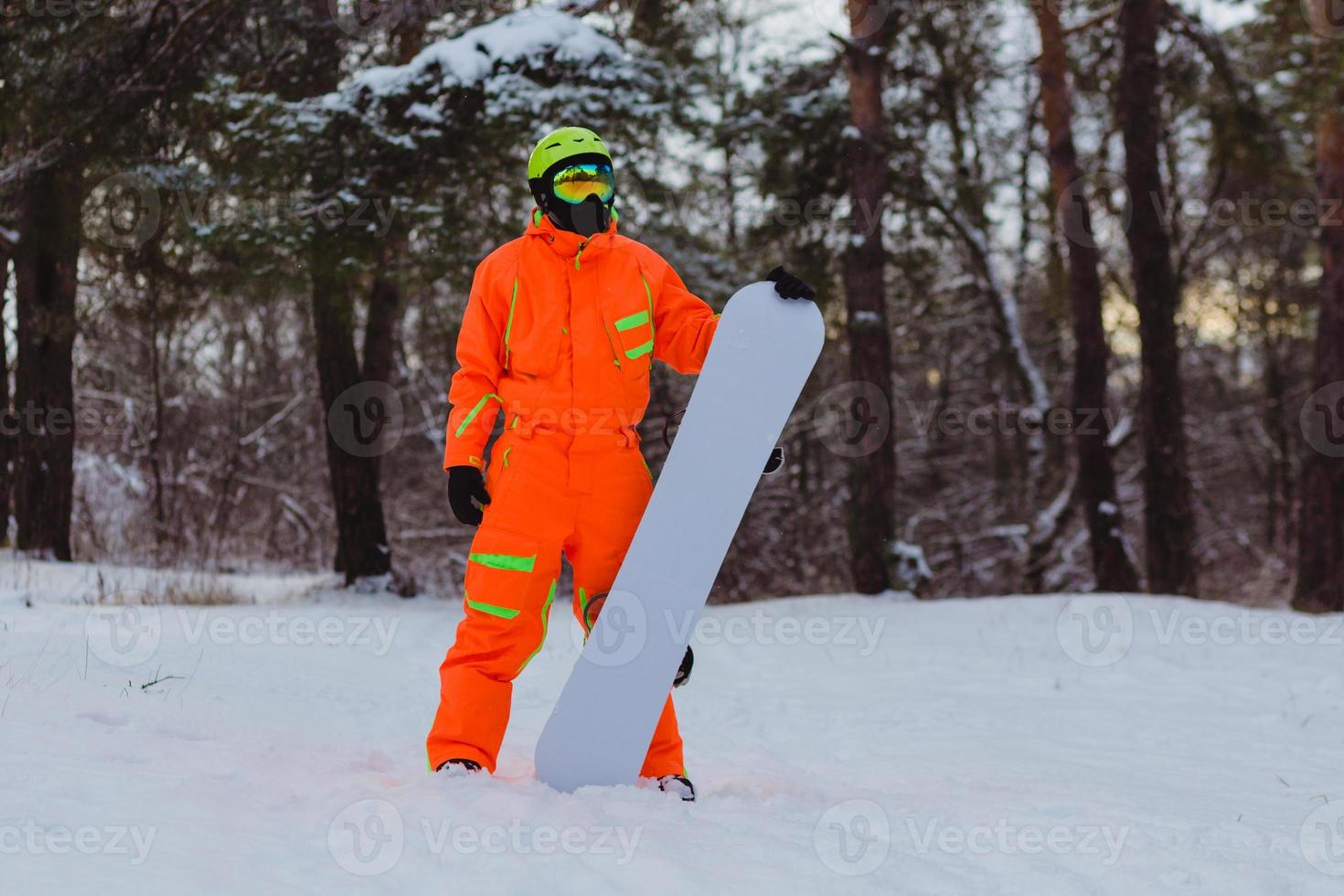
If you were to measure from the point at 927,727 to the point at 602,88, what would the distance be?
4965 millimetres

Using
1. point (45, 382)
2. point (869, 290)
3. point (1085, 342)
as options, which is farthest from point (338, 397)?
point (1085, 342)

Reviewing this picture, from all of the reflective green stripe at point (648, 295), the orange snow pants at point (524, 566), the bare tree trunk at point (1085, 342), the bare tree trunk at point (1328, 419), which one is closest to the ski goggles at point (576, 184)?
the reflective green stripe at point (648, 295)

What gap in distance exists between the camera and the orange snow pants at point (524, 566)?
2689mm

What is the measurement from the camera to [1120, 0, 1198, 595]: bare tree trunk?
29.3ft

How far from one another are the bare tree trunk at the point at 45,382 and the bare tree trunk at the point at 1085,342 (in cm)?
932

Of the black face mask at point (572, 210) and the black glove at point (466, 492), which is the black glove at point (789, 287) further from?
the black glove at point (466, 492)

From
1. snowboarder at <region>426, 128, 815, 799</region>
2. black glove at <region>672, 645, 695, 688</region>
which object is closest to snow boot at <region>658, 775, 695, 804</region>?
snowboarder at <region>426, 128, 815, 799</region>

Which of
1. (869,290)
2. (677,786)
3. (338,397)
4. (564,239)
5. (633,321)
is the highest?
(869,290)

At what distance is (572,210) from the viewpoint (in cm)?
288

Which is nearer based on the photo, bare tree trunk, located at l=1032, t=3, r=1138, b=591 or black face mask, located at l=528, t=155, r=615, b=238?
black face mask, located at l=528, t=155, r=615, b=238

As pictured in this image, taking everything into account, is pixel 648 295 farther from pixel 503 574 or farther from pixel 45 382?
pixel 45 382

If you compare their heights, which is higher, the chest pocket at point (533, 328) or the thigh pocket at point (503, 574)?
the chest pocket at point (533, 328)

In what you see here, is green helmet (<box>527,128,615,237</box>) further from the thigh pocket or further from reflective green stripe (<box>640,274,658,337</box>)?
the thigh pocket

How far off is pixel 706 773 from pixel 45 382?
29.5 ft
